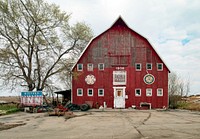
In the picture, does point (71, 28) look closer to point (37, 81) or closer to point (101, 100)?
point (37, 81)

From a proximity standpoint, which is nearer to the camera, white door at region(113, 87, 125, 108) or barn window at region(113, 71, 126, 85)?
white door at region(113, 87, 125, 108)

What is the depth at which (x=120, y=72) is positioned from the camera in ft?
101

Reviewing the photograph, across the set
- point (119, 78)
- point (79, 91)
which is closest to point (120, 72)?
point (119, 78)

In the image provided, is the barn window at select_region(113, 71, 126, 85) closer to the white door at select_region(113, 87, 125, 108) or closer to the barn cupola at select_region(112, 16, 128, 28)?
the white door at select_region(113, 87, 125, 108)

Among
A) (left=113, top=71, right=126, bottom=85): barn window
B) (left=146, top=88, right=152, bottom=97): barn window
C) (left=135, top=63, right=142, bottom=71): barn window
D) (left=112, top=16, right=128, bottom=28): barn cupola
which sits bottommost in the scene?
(left=146, top=88, right=152, bottom=97): barn window

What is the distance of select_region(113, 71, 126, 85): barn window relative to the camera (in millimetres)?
30547

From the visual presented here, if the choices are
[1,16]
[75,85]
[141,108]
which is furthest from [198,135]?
[1,16]

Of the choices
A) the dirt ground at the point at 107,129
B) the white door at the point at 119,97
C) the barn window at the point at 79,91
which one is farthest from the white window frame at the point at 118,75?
the dirt ground at the point at 107,129

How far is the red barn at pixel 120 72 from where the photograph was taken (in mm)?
30359

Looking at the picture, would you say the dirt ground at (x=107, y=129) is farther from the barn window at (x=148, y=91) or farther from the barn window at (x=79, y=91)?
the barn window at (x=79, y=91)

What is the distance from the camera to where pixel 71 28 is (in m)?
33.6

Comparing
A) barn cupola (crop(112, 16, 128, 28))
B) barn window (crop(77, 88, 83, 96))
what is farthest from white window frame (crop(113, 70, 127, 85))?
barn cupola (crop(112, 16, 128, 28))

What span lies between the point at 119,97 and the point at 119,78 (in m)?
2.16

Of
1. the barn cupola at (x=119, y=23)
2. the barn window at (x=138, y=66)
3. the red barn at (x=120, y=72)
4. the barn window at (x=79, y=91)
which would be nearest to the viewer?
the red barn at (x=120, y=72)
